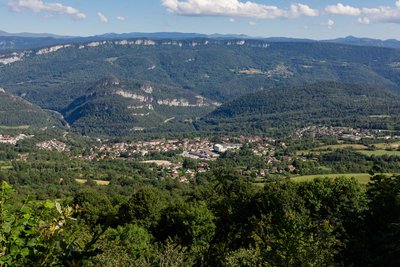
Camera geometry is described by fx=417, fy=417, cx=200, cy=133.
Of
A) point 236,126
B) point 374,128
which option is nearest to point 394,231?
point 374,128

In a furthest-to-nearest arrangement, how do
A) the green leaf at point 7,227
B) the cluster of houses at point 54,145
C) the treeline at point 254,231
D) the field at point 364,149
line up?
Answer: the cluster of houses at point 54,145 → the field at point 364,149 → the green leaf at point 7,227 → the treeline at point 254,231

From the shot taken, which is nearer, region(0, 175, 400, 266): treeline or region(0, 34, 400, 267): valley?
region(0, 175, 400, 266): treeline

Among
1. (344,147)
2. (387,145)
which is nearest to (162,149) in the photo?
(344,147)

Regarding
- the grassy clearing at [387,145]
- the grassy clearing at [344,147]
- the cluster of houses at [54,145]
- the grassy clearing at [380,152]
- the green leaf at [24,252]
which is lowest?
the cluster of houses at [54,145]

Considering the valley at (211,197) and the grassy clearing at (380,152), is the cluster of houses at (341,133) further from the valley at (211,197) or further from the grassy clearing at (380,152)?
the grassy clearing at (380,152)

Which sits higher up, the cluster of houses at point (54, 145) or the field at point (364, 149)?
the field at point (364, 149)

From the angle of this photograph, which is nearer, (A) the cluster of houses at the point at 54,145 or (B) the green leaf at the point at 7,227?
(B) the green leaf at the point at 7,227

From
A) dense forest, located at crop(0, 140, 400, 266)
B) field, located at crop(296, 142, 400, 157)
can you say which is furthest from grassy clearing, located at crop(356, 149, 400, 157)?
dense forest, located at crop(0, 140, 400, 266)

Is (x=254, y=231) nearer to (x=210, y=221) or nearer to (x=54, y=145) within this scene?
(x=210, y=221)

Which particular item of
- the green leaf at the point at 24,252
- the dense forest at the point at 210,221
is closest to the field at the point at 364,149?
the dense forest at the point at 210,221

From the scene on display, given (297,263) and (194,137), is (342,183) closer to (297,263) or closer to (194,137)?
(297,263)

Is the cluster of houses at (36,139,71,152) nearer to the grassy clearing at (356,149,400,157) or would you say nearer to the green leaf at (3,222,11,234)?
the grassy clearing at (356,149,400,157)
